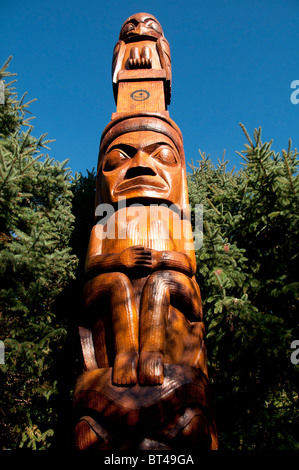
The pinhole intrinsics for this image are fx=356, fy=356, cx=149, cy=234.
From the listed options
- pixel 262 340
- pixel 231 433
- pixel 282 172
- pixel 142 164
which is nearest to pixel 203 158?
pixel 282 172

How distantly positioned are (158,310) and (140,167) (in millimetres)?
1927

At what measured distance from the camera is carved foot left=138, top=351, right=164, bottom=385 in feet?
8.94

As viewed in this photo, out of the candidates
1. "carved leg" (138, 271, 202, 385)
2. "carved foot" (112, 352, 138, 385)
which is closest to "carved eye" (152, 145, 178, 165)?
"carved leg" (138, 271, 202, 385)

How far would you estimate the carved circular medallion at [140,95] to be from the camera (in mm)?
5504

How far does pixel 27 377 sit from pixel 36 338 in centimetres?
57

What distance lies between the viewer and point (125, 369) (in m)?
2.80

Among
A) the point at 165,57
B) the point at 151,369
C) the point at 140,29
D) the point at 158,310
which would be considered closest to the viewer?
the point at 151,369

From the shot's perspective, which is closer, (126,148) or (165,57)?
(126,148)

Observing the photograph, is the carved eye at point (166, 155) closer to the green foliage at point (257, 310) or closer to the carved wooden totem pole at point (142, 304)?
the carved wooden totem pole at point (142, 304)

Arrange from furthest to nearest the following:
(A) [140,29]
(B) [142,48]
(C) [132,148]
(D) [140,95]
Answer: (A) [140,29] < (B) [142,48] < (D) [140,95] < (C) [132,148]

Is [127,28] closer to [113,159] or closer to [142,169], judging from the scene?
[113,159]

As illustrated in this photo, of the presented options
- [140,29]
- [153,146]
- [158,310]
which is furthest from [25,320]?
[140,29]

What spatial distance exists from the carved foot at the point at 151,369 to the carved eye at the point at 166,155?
8.55 feet
